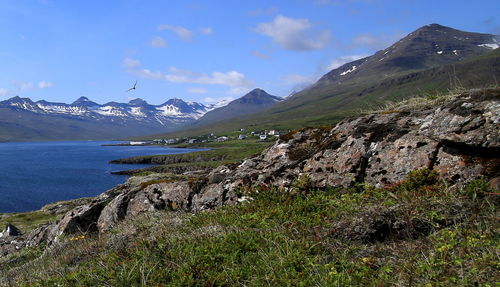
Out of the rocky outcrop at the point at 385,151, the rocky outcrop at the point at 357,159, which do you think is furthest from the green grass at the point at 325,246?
the rocky outcrop at the point at 385,151

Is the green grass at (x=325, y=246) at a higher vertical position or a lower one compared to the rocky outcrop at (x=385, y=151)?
lower

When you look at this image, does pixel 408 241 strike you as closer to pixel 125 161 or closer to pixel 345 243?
pixel 345 243

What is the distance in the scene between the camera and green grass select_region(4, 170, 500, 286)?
517 cm

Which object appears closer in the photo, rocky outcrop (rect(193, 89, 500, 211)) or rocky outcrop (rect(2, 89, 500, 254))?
rocky outcrop (rect(193, 89, 500, 211))

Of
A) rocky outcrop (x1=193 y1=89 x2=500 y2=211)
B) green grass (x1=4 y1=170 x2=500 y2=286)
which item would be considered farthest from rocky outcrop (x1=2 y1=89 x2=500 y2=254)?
green grass (x1=4 y1=170 x2=500 y2=286)

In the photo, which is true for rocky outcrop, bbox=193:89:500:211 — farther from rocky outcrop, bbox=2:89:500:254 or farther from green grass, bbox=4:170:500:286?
green grass, bbox=4:170:500:286

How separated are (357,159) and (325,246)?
519cm

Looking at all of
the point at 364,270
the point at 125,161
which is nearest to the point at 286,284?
the point at 364,270

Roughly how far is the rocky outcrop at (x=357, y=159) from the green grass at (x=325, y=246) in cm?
63

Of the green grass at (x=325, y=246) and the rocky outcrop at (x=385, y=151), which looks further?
the rocky outcrop at (x=385, y=151)

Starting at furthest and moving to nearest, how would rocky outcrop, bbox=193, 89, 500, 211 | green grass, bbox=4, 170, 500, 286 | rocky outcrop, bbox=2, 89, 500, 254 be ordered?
rocky outcrop, bbox=2, 89, 500, 254 < rocky outcrop, bbox=193, 89, 500, 211 < green grass, bbox=4, 170, 500, 286

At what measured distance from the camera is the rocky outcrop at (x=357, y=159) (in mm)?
8914

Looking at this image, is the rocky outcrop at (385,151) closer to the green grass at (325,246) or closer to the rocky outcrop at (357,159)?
the rocky outcrop at (357,159)

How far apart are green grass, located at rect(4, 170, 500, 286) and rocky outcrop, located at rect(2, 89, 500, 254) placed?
0.63 meters
